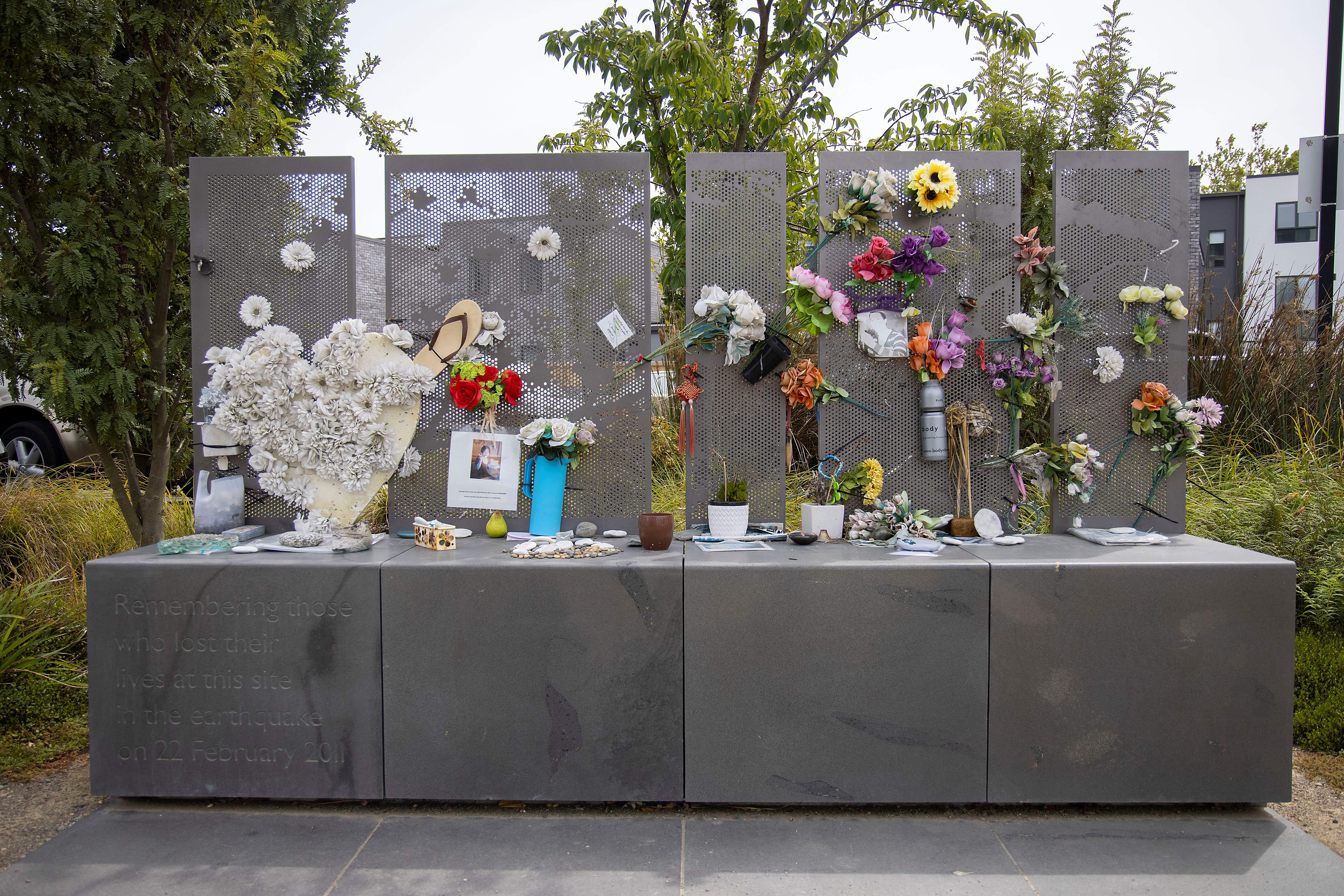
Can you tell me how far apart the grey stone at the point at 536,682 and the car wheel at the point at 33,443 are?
6091 millimetres

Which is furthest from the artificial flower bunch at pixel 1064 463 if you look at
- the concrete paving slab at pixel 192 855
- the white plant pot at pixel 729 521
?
the concrete paving slab at pixel 192 855

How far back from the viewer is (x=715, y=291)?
3.07 metres

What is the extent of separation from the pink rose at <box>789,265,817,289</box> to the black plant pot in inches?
8.8

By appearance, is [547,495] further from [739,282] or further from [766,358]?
[739,282]

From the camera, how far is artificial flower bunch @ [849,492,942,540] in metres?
3.04

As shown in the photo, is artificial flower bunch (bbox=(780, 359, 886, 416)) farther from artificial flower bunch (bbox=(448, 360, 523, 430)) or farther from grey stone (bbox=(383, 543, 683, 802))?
artificial flower bunch (bbox=(448, 360, 523, 430))

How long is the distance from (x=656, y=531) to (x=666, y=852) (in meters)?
1.00

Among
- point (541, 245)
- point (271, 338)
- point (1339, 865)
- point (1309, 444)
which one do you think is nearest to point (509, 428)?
point (541, 245)

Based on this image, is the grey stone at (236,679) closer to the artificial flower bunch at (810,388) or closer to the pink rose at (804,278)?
the artificial flower bunch at (810,388)

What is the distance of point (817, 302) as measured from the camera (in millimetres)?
3111

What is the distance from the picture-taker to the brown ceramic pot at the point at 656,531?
2.81 m

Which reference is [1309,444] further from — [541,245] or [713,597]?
[541,245]

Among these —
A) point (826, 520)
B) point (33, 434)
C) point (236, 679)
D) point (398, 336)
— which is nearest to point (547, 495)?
point (398, 336)

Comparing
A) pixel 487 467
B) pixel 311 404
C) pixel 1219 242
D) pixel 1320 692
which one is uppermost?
pixel 1219 242
